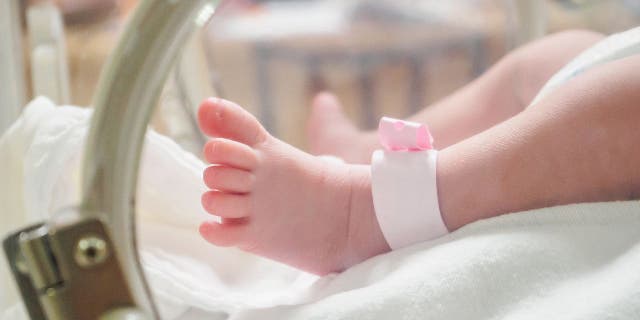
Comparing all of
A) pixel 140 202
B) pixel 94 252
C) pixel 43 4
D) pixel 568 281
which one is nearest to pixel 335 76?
pixel 43 4

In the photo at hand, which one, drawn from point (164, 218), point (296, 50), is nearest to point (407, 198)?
point (164, 218)

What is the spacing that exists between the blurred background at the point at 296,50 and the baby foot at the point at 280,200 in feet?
0.15

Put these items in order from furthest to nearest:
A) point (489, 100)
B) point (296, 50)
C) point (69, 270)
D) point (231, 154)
A: point (296, 50)
point (489, 100)
point (231, 154)
point (69, 270)

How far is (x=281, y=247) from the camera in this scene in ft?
1.66

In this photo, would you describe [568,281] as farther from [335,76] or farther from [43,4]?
[335,76]

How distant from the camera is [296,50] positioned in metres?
1.19

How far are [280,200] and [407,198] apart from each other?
0.09 m

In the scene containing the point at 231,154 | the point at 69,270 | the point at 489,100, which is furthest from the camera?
the point at 489,100

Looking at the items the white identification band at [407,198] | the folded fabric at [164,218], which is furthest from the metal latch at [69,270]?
the white identification band at [407,198]

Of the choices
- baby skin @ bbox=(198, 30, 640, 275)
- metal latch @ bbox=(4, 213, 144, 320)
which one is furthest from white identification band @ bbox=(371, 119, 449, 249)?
metal latch @ bbox=(4, 213, 144, 320)

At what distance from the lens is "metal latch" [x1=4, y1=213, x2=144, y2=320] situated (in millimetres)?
292

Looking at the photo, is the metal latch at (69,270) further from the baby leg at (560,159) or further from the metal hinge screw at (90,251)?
the baby leg at (560,159)

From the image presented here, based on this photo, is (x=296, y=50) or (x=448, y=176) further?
(x=296, y=50)

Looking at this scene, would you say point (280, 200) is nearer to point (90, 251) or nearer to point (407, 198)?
point (407, 198)
